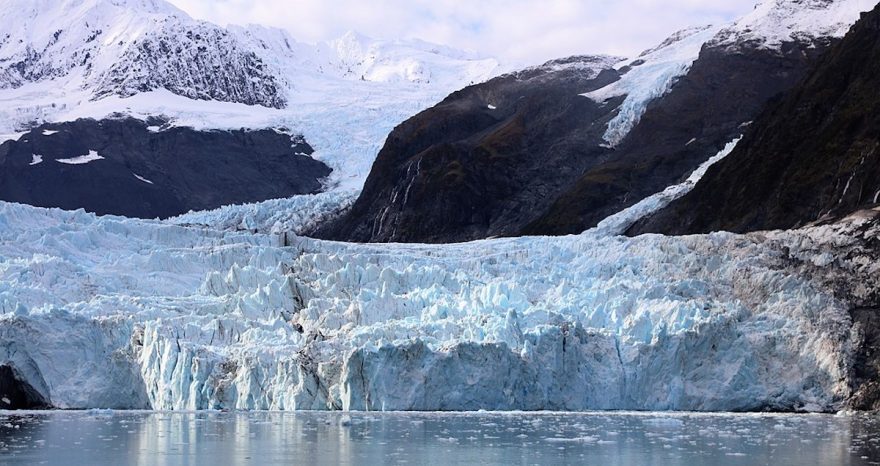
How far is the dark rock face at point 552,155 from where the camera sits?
87938 mm

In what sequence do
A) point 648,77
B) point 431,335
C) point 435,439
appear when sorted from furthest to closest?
point 648,77
point 431,335
point 435,439

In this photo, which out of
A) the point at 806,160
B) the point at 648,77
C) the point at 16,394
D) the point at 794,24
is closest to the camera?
the point at 16,394

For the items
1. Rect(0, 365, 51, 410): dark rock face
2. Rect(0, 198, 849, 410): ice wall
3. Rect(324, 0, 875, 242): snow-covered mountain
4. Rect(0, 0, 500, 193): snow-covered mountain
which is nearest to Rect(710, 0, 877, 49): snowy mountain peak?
Rect(324, 0, 875, 242): snow-covered mountain

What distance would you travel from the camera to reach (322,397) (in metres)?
41.9

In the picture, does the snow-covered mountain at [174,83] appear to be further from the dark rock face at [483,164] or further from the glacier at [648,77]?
the glacier at [648,77]

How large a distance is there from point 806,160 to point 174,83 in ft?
369

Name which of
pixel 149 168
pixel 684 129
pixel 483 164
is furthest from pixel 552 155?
pixel 149 168

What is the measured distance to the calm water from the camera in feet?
94.9

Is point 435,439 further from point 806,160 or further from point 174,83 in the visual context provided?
point 174,83

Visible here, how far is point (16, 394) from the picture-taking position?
42.6 m

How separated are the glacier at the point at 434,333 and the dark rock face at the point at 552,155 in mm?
36880

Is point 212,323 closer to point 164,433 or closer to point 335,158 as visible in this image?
point 164,433

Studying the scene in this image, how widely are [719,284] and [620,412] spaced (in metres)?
6.92

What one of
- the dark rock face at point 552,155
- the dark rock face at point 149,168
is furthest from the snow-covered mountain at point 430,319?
the dark rock face at point 149,168
